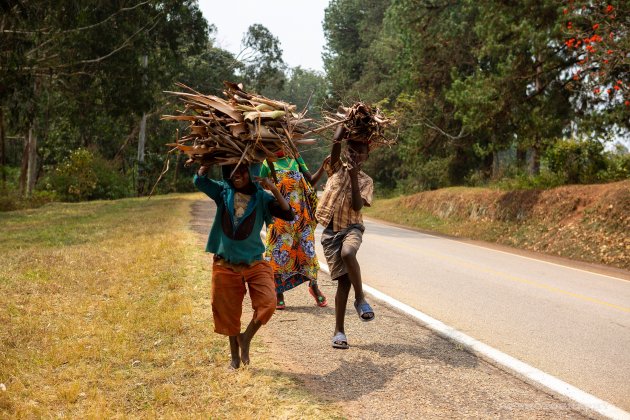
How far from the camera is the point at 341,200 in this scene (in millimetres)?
6355

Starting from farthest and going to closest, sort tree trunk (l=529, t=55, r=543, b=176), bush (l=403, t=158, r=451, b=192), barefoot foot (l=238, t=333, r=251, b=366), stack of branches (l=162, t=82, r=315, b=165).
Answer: bush (l=403, t=158, r=451, b=192) → tree trunk (l=529, t=55, r=543, b=176) → barefoot foot (l=238, t=333, r=251, b=366) → stack of branches (l=162, t=82, r=315, b=165)

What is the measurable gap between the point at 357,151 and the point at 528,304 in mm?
3911

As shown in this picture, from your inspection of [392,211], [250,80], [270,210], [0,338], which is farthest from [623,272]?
[250,80]

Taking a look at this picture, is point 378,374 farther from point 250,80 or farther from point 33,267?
point 250,80

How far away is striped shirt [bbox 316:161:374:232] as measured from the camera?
20.8 ft

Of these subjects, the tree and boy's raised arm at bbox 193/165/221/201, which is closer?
boy's raised arm at bbox 193/165/221/201

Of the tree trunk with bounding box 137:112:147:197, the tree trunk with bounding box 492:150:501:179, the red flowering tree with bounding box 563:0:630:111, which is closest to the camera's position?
the red flowering tree with bounding box 563:0:630:111

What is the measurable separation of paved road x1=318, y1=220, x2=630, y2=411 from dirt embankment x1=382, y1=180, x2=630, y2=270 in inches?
88.0

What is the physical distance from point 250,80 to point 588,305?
51991mm

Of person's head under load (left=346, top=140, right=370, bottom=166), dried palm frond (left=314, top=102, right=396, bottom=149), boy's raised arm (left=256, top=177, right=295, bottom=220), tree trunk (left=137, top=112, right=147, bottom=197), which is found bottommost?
tree trunk (left=137, top=112, right=147, bottom=197)

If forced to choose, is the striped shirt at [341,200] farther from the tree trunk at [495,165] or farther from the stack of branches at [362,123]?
the tree trunk at [495,165]

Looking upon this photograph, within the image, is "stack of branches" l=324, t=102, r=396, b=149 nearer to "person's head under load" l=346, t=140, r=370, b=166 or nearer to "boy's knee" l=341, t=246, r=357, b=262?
"person's head under load" l=346, t=140, r=370, b=166

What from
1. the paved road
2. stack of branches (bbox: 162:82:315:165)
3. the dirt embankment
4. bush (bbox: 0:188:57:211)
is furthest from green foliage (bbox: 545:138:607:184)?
bush (bbox: 0:188:57:211)

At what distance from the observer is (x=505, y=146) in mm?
22469
